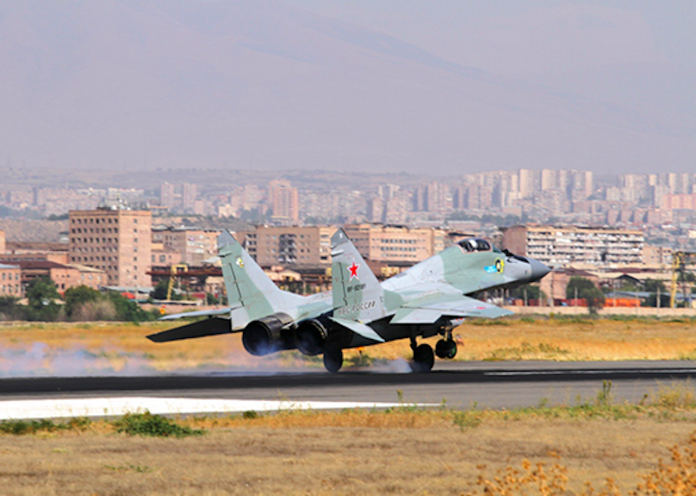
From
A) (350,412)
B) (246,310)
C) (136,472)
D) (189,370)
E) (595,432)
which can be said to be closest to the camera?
(136,472)

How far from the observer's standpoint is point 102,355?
116 ft

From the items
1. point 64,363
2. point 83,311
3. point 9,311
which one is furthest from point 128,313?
point 64,363

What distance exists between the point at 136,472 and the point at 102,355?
73.8 feet

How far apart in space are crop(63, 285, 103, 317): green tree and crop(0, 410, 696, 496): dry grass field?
88807 millimetres

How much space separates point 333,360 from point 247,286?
354 cm

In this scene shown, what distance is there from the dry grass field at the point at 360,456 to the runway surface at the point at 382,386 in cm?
342

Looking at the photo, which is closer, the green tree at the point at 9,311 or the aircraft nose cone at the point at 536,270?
the aircraft nose cone at the point at 536,270

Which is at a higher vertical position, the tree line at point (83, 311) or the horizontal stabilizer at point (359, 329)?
the horizontal stabilizer at point (359, 329)

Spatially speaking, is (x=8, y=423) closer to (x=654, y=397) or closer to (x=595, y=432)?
(x=595, y=432)

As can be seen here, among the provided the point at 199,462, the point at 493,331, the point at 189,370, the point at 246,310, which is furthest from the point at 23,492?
the point at 493,331

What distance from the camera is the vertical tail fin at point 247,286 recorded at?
3209 centimetres

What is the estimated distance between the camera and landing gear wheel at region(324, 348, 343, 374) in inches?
1244

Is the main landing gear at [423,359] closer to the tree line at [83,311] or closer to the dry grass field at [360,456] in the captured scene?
the dry grass field at [360,456]

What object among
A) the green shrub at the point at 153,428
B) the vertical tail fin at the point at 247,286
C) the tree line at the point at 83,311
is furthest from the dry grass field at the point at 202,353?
the tree line at the point at 83,311
